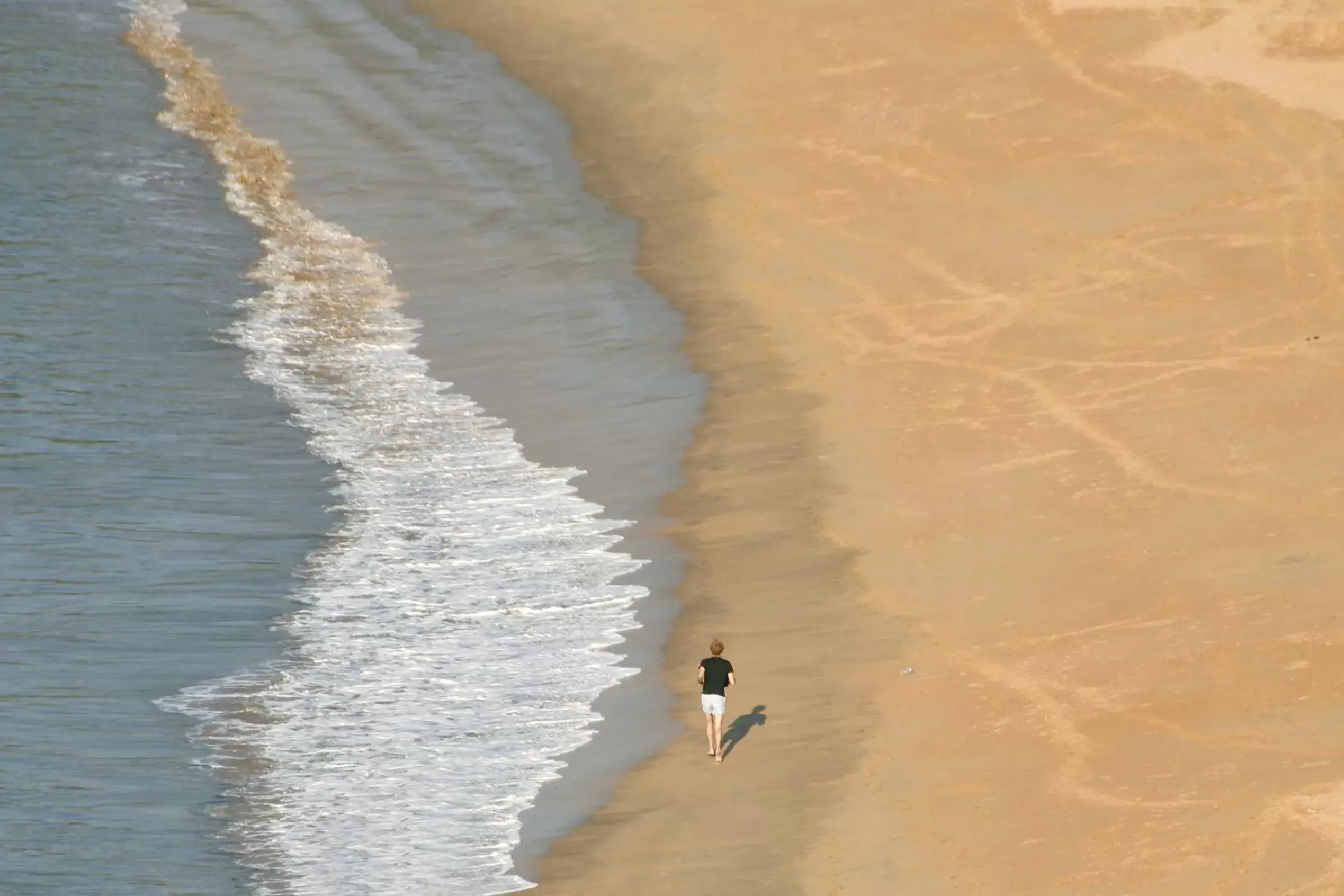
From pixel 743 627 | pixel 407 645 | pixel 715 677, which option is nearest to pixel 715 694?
pixel 715 677

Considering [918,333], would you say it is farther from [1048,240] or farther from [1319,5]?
[1319,5]

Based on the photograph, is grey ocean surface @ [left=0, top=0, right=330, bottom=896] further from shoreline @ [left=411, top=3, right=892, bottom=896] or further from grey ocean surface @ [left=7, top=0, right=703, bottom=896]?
shoreline @ [left=411, top=3, right=892, bottom=896]

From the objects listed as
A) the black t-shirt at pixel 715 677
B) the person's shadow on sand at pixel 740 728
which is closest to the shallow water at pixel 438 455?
the person's shadow on sand at pixel 740 728

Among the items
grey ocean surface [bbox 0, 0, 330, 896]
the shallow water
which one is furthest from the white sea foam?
grey ocean surface [bbox 0, 0, 330, 896]

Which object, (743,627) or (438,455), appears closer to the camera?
(743,627)

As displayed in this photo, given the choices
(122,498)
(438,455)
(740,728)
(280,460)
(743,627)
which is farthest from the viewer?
(438,455)

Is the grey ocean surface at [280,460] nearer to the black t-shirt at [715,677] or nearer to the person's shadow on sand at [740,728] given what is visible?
the person's shadow on sand at [740,728]

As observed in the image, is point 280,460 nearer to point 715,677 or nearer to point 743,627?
point 743,627
